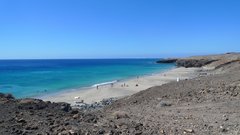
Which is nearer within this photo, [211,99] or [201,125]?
[201,125]

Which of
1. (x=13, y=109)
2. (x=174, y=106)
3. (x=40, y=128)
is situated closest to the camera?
(x=40, y=128)

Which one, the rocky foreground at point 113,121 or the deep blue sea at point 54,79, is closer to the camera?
the rocky foreground at point 113,121

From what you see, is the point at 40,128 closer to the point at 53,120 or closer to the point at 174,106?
the point at 53,120

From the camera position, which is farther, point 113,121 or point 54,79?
point 54,79

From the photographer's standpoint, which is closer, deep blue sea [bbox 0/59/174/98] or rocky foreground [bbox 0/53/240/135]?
rocky foreground [bbox 0/53/240/135]

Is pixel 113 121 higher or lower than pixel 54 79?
higher

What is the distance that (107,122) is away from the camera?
8359mm

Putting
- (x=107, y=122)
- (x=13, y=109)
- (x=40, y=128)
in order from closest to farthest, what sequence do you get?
(x=40, y=128) → (x=107, y=122) → (x=13, y=109)

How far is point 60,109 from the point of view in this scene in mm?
10008

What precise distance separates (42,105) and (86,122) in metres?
2.55

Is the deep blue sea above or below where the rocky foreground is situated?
below

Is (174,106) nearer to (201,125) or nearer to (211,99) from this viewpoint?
(211,99)

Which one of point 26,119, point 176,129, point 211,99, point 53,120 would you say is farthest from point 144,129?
point 211,99

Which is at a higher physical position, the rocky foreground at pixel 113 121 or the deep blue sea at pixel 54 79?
the rocky foreground at pixel 113 121
